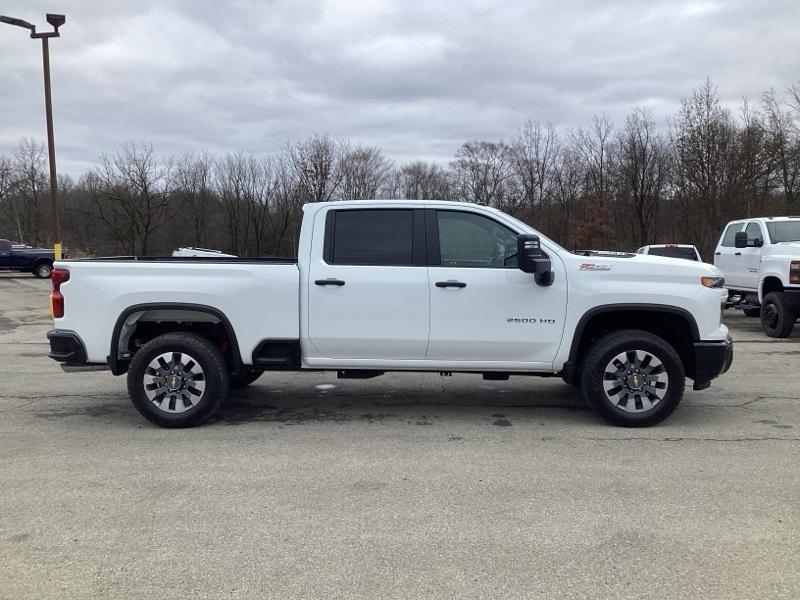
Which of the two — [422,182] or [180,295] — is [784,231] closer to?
[180,295]

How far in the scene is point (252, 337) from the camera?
5.60m

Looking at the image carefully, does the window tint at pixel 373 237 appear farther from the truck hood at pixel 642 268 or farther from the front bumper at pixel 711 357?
the front bumper at pixel 711 357

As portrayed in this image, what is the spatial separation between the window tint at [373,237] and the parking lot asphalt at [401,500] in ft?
5.18

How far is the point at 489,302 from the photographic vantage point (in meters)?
5.46

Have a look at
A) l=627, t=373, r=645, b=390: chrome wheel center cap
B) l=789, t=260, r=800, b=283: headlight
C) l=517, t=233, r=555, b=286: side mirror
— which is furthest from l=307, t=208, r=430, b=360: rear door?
l=789, t=260, r=800, b=283: headlight

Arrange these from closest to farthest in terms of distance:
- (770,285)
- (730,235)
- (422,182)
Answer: (770,285)
(730,235)
(422,182)

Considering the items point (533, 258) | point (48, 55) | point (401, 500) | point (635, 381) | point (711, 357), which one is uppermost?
point (48, 55)

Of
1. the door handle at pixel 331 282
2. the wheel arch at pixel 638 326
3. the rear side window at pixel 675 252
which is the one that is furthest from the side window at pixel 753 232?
the door handle at pixel 331 282

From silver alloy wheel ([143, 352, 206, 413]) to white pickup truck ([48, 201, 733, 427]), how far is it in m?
0.01

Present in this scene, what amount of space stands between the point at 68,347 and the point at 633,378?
17.0 ft

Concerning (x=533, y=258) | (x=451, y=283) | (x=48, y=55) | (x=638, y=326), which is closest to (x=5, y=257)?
(x=48, y=55)

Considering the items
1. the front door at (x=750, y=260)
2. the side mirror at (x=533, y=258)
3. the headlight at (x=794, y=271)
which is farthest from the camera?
the front door at (x=750, y=260)

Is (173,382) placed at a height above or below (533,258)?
below

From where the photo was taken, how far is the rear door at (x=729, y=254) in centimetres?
1285
